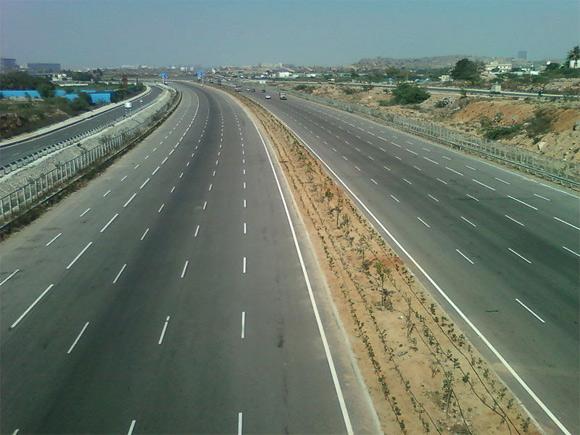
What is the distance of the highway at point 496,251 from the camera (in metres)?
17.9

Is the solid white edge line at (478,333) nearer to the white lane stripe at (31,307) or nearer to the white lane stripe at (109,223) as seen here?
the white lane stripe at (109,223)

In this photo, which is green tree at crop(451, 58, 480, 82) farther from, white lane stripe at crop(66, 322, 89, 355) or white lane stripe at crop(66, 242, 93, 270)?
white lane stripe at crop(66, 322, 89, 355)

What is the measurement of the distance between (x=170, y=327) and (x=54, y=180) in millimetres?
27206

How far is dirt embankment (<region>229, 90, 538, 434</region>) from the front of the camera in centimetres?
1516

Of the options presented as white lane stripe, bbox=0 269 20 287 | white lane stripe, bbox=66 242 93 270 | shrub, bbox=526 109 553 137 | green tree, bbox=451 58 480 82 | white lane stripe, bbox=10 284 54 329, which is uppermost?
white lane stripe, bbox=10 284 54 329

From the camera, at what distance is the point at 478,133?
76.7 meters

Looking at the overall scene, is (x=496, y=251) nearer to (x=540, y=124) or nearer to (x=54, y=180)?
(x=54, y=180)

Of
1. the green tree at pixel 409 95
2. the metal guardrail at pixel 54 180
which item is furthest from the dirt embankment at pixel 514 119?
the metal guardrail at pixel 54 180

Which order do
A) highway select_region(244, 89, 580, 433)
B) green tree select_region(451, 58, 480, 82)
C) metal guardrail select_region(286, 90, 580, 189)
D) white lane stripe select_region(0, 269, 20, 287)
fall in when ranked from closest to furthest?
highway select_region(244, 89, 580, 433), white lane stripe select_region(0, 269, 20, 287), metal guardrail select_region(286, 90, 580, 189), green tree select_region(451, 58, 480, 82)

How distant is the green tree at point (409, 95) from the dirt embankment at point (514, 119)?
2405 mm

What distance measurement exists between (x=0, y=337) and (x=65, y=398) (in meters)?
5.42

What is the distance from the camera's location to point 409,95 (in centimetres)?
12081

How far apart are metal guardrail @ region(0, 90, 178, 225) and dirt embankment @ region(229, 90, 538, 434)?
752 inches

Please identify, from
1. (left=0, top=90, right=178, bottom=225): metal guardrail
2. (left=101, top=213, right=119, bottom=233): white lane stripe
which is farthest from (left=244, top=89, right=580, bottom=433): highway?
(left=0, top=90, right=178, bottom=225): metal guardrail
